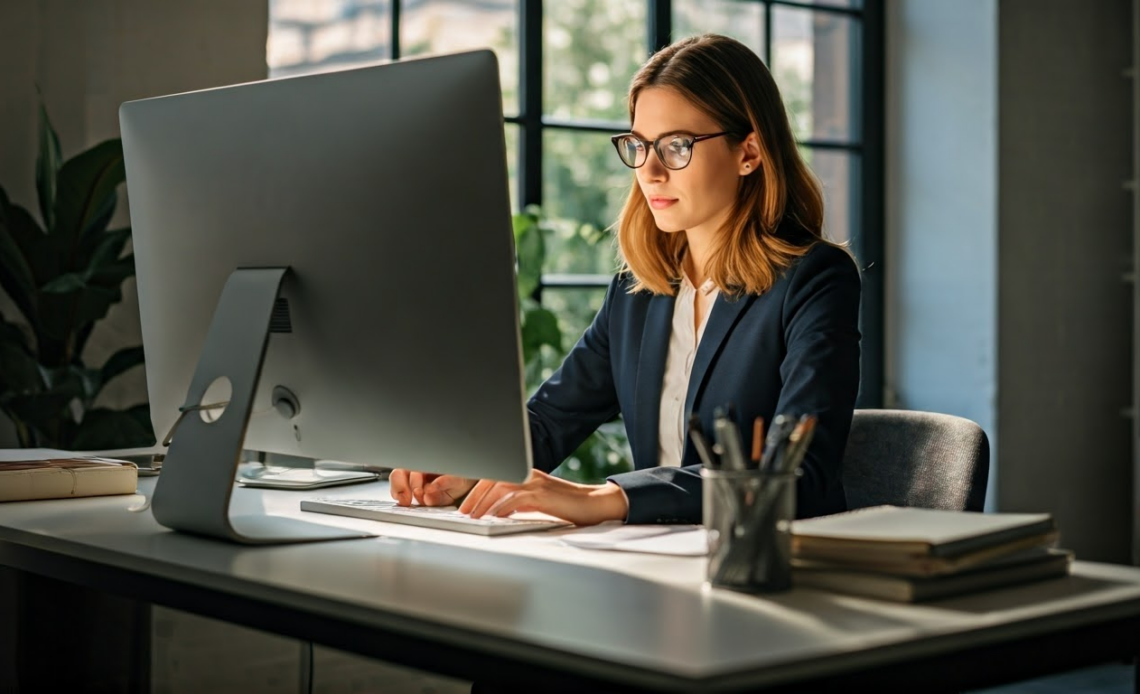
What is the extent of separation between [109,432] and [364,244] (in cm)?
152

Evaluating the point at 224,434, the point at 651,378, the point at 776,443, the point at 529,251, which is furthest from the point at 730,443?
the point at 529,251

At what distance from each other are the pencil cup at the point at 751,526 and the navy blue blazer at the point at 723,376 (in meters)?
0.39

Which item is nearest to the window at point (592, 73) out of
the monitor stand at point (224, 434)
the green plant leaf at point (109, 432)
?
the green plant leaf at point (109, 432)

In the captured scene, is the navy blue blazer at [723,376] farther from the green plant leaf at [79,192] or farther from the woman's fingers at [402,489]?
the green plant leaf at [79,192]

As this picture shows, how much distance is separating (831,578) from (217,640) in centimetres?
232

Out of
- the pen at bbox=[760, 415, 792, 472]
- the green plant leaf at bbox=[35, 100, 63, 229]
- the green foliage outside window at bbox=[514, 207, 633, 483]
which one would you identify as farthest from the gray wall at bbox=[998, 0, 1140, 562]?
the pen at bbox=[760, 415, 792, 472]

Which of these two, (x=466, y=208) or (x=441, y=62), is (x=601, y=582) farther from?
(x=441, y=62)

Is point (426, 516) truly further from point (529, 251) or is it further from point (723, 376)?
point (529, 251)

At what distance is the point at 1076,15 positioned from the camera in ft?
14.5

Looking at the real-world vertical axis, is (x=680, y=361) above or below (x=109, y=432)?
above

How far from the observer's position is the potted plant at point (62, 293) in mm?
2631

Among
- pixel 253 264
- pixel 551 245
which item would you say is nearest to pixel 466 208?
pixel 253 264

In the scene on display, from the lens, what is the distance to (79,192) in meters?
2.70

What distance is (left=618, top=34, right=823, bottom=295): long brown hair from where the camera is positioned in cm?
184
